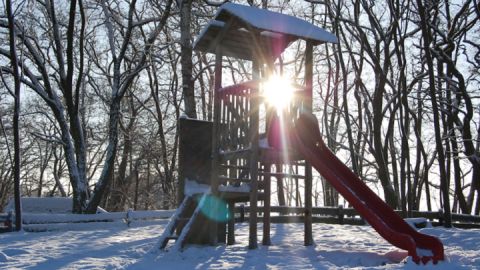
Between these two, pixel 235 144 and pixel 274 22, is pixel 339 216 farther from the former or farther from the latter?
pixel 274 22

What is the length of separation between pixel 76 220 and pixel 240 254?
7.65 m

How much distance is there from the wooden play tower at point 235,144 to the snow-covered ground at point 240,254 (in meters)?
0.46

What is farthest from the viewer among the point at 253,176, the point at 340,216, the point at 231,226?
the point at 340,216

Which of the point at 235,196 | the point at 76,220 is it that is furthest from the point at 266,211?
the point at 76,220

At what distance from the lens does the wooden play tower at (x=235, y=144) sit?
8.33 m

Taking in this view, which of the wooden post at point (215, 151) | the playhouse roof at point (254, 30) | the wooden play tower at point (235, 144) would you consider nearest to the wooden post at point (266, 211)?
the wooden play tower at point (235, 144)

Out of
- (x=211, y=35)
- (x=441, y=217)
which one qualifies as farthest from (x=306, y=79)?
(x=441, y=217)

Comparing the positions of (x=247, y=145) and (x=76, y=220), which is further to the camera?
(x=76, y=220)

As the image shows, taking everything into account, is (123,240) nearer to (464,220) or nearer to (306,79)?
(306,79)

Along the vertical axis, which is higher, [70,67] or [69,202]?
[70,67]

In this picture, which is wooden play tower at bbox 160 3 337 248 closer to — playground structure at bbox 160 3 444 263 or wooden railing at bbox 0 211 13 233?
playground structure at bbox 160 3 444 263

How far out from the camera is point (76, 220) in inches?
549

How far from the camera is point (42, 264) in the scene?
23.4 ft

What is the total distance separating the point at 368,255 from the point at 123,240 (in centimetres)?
532
